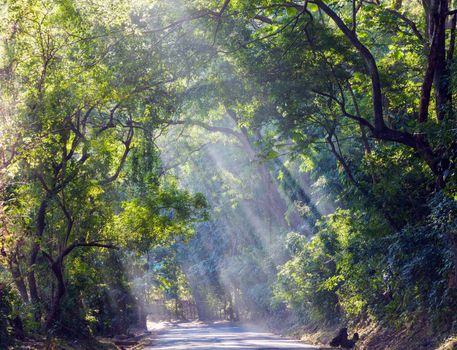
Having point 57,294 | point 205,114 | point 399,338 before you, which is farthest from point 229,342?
point 399,338

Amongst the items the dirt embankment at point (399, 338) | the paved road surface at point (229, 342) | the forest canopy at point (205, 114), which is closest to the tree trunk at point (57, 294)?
the forest canopy at point (205, 114)

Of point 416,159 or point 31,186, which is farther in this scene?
point 31,186

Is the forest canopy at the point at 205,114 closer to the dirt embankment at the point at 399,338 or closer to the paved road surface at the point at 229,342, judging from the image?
the dirt embankment at the point at 399,338

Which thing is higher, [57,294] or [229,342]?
[57,294]

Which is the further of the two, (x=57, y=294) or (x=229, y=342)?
(x=229, y=342)

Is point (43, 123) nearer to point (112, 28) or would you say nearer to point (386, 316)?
point (112, 28)

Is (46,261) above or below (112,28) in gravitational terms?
below

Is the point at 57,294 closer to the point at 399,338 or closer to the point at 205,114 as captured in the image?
the point at 205,114

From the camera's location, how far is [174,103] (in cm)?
1634

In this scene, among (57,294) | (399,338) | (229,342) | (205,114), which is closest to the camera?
(399,338)

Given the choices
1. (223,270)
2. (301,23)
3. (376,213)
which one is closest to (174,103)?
(301,23)

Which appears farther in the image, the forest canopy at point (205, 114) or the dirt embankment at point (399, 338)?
the forest canopy at point (205, 114)

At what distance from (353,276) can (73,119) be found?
350 inches

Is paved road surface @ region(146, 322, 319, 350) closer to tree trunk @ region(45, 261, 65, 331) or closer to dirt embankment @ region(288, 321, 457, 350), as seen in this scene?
dirt embankment @ region(288, 321, 457, 350)
